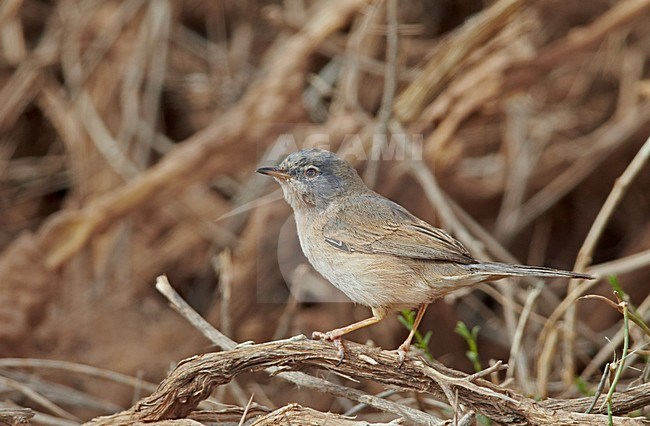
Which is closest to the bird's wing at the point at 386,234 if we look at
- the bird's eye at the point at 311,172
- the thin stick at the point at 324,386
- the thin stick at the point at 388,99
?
the bird's eye at the point at 311,172

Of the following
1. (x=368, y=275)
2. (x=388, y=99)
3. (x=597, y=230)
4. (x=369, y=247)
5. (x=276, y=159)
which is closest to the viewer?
(x=368, y=275)

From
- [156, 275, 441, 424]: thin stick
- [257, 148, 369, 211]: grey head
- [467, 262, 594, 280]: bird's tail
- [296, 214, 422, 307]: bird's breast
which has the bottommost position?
[156, 275, 441, 424]: thin stick

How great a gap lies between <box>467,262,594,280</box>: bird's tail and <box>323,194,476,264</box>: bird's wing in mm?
78

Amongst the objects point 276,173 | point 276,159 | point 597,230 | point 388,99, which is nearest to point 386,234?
point 276,173

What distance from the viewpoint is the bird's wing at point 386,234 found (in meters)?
3.31

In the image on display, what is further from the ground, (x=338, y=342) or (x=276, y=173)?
(x=276, y=173)

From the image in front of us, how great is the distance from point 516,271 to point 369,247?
69 centimetres

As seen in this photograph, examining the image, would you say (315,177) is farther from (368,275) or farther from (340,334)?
(340,334)

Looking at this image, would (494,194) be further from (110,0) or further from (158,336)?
(110,0)

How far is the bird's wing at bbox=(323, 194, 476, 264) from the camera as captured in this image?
331 centimetres

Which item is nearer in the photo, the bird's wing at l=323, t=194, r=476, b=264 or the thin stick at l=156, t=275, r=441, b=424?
the thin stick at l=156, t=275, r=441, b=424

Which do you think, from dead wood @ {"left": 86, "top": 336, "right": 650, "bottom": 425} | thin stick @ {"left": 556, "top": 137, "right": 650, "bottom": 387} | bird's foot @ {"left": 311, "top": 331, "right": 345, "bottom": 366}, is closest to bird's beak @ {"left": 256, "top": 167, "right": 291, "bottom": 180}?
bird's foot @ {"left": 311, "top": 331, "right": 345, "bottom": 366}

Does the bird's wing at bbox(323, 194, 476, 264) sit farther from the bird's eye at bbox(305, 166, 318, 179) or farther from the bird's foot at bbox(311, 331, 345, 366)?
the bird's foot at bbox(311, 331, 345, 366)

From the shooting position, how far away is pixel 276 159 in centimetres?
538
